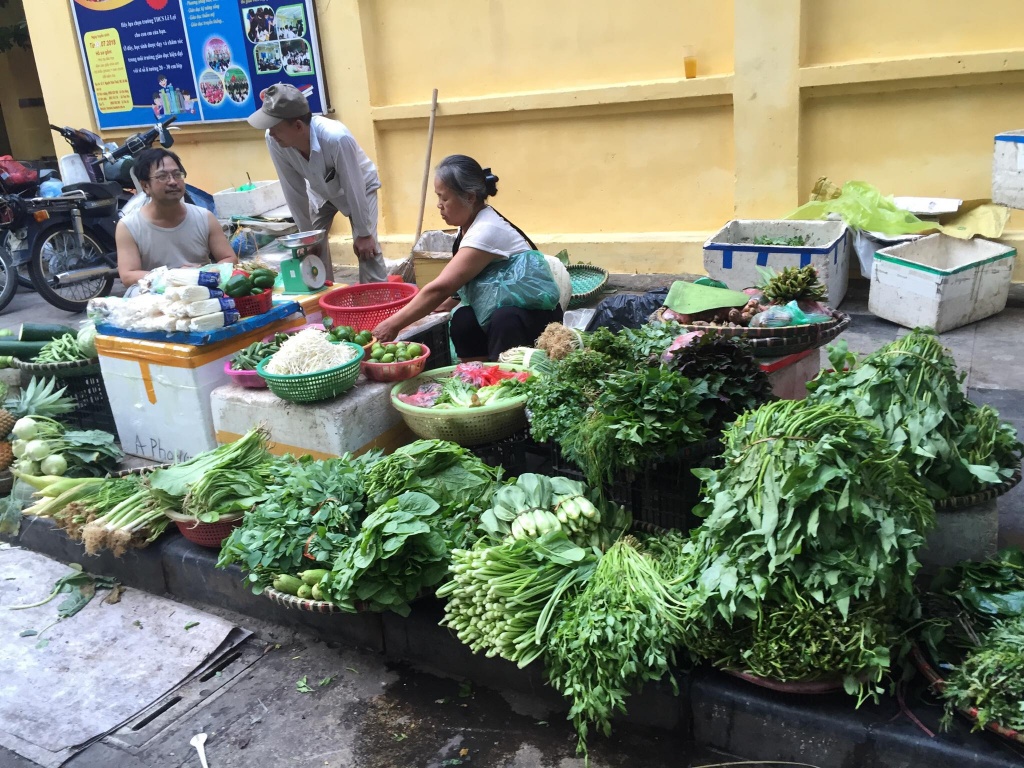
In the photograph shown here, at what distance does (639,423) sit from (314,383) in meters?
1.62

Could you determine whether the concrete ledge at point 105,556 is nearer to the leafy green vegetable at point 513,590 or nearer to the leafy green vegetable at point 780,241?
the leafy green vegetable at point 513,590

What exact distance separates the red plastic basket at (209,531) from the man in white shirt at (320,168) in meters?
2.28

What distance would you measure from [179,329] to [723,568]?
2997 millimetres

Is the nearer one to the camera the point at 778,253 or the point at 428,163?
the point at 778,253

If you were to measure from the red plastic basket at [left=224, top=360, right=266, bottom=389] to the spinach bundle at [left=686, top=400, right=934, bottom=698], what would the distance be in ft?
8.24

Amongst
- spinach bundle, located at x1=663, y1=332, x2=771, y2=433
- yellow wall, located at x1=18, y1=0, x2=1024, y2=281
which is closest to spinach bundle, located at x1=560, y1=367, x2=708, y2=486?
spinach bundle, located at x1=663, y1=332, x2=771, y2=433

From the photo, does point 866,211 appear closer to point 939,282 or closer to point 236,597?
point 939,282

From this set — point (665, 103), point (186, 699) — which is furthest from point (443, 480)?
point (665, 103)

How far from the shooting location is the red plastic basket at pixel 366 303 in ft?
15.7

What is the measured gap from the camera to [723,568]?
2.41 m

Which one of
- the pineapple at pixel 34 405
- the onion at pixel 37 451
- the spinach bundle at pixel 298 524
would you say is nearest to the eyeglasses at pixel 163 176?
the pineapple at pixel 34 405

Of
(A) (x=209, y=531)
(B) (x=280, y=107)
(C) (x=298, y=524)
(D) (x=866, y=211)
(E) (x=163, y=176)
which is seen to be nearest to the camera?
(C) (x=298, y=524)

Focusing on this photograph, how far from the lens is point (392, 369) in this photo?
4.06 metres

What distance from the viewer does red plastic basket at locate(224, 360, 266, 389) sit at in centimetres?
413
